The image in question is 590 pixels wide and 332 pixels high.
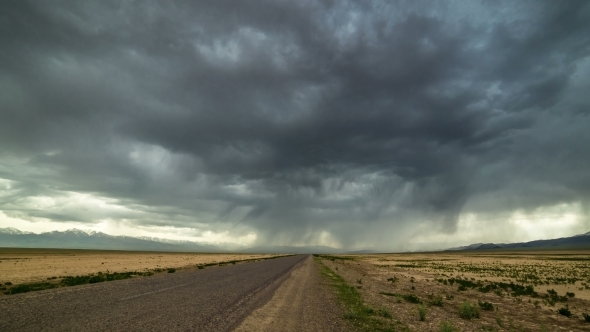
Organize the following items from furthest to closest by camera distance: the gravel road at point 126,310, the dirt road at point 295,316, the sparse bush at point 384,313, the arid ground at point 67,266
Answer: the arid ground at point 67,266, the sparse bush at point 384,313, the dirt road at point 295,316, the gravel road at point 126,310

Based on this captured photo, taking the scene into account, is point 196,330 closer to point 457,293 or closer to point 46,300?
point 46,300

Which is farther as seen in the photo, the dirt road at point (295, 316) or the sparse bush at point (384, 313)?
the sparse bush at point (384, 313)

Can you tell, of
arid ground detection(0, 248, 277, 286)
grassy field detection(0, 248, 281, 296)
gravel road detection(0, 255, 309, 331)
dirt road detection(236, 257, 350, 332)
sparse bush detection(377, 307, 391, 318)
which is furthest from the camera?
arid ground detection(0, 248, 277, 286)

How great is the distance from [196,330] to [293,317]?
15.8 ft

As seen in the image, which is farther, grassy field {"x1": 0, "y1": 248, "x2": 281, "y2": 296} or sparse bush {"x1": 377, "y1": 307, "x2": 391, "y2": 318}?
grassy field {"x1": 0, "y1": 248, "x2": 281, "y2": 296}

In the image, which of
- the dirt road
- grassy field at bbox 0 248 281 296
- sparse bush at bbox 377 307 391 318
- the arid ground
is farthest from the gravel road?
the arid ground

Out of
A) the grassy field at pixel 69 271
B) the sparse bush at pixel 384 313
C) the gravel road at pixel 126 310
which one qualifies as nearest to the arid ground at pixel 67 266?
the grassy field at pixel 69 271

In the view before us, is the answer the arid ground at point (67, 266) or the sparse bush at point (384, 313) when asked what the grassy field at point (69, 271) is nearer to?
the arid ground at point (67, 266)

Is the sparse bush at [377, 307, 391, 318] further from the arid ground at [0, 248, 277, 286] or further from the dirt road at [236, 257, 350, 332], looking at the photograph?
the arid ground at [0, 248, 277, 286]

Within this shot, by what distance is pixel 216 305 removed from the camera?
14914 millimetres

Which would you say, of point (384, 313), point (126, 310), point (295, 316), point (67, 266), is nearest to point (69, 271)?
point (67, 266)

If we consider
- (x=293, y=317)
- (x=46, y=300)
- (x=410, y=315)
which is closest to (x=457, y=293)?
(x=410, y=315)

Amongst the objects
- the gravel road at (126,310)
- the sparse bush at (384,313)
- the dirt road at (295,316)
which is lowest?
the sparse bush at (384,313)

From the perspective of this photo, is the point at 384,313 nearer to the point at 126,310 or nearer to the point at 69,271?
the point at 126,310
